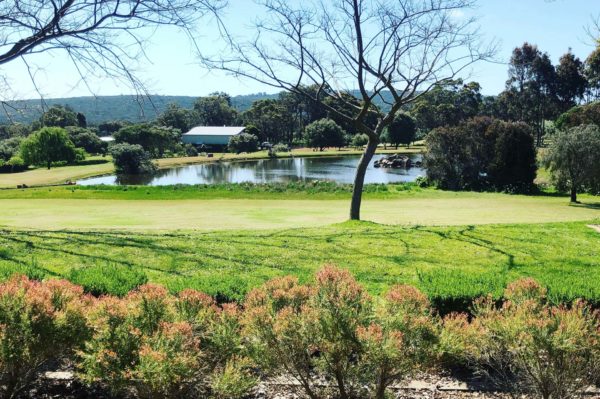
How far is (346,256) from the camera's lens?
1067cm

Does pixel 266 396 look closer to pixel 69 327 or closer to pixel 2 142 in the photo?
pixel 69 327

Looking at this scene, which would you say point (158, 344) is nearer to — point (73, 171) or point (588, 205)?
point (588, 205)

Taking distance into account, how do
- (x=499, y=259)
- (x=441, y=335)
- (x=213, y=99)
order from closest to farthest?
(x=441, y=335) → (x=499, y=259) → (x=213, y=99)

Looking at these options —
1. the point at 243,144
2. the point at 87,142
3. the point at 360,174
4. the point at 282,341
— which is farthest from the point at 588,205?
the point at 87,142

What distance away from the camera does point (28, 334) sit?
4582 mm

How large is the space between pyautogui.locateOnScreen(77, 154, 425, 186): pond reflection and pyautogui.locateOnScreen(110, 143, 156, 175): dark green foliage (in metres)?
2.04

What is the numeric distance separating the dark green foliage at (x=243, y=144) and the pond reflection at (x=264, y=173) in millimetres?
15943

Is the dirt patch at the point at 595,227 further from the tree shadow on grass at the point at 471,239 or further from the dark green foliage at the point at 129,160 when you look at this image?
the dark green foliage at the point at 129,160

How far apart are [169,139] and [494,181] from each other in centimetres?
5907

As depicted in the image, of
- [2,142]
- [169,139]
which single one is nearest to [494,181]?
[169,139]

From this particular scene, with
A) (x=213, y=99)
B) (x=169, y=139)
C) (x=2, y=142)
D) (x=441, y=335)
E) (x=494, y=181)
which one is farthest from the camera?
(x=213, y=99)

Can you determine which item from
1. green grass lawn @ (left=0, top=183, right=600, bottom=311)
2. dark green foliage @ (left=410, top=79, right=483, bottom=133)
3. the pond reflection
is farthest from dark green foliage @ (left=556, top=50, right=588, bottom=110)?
green grass lawn @ (left=0, top=183, right=600, bottom=311)

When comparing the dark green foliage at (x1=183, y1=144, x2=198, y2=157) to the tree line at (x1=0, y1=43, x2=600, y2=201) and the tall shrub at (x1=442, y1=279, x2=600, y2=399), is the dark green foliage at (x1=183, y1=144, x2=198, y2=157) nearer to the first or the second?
the tree line at (x1=0, y1=43, x2=600, y2=201)

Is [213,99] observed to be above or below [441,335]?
above
